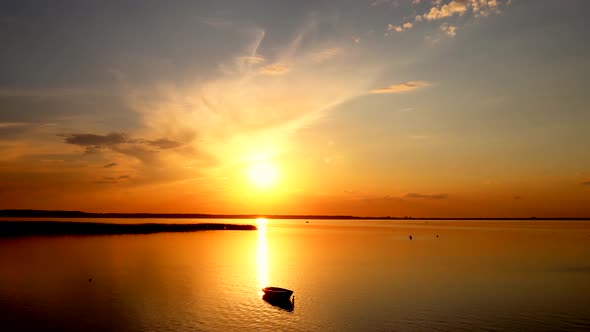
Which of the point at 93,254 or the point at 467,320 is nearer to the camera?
the point at 467,320

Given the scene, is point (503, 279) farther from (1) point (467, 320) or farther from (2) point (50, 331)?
(2) point (50, 331)

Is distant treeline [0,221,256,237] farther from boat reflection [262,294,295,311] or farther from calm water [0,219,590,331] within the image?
boat reflection [262,294,295,311]

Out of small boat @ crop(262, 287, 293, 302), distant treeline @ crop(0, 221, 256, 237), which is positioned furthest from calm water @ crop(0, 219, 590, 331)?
distant treeline @ crop(0, 221, 256, 237)

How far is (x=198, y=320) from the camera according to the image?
102 feet

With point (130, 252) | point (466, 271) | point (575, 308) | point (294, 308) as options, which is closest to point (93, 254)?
point (130, 252)

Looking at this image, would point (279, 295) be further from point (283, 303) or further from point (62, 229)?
point (62, 229)

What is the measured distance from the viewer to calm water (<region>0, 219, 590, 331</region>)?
30.5 metres

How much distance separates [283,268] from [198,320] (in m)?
29.7

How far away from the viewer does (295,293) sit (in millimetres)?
41562

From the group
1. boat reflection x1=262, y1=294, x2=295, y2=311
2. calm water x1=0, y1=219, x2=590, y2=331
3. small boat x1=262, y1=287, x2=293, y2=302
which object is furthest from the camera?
small boat x1=262, y1=287, x2=293, y2=302

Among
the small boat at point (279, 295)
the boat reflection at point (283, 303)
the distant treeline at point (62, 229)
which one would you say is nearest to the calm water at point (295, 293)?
the boat reflection at point (283, 303)

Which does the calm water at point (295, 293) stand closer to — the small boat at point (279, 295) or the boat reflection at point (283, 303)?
the boat reflection at point (283, 303)

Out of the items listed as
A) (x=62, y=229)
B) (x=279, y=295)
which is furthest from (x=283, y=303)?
(x=62, y=229)

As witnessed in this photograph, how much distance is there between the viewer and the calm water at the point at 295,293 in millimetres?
30500
